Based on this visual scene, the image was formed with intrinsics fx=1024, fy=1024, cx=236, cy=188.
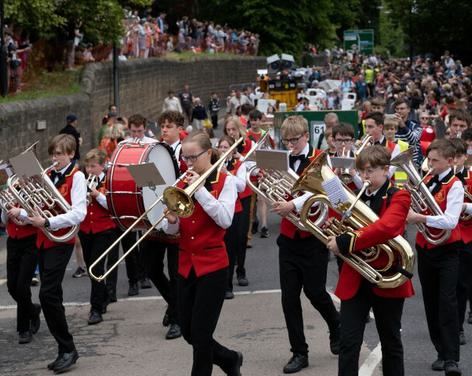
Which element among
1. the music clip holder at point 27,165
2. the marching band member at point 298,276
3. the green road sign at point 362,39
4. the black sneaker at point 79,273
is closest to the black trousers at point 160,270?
the marching band member at point 298,276

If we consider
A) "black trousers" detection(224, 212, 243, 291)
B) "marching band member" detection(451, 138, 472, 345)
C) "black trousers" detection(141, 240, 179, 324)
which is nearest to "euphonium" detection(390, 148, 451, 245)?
"marching band member" detection(451, 138, 472, 345)

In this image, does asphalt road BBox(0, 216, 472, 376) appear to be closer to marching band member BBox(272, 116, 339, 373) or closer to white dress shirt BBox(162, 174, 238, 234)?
marching band member BBox(272, 116, 339, 373)

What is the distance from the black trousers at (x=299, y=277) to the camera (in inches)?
316

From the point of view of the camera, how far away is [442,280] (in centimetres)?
791

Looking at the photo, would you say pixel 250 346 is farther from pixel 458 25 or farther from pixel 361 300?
pixel 458 25

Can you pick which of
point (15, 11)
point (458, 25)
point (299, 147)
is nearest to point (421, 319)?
point (299, 147)

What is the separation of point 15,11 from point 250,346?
45.0 ft

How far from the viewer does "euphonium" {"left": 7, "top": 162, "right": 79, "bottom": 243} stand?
8.13 metres

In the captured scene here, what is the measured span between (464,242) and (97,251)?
361 cm

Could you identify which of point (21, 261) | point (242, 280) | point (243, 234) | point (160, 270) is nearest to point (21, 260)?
point (21, 261)

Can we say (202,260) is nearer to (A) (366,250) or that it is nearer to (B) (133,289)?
(A) (366,250)

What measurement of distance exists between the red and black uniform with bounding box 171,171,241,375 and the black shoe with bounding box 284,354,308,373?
1181mm

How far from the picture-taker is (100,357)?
28.4 feet

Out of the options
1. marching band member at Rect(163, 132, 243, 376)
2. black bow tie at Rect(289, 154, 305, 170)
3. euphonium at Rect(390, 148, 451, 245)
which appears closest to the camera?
marching band member at Rect(163, 132, 243, 376)
